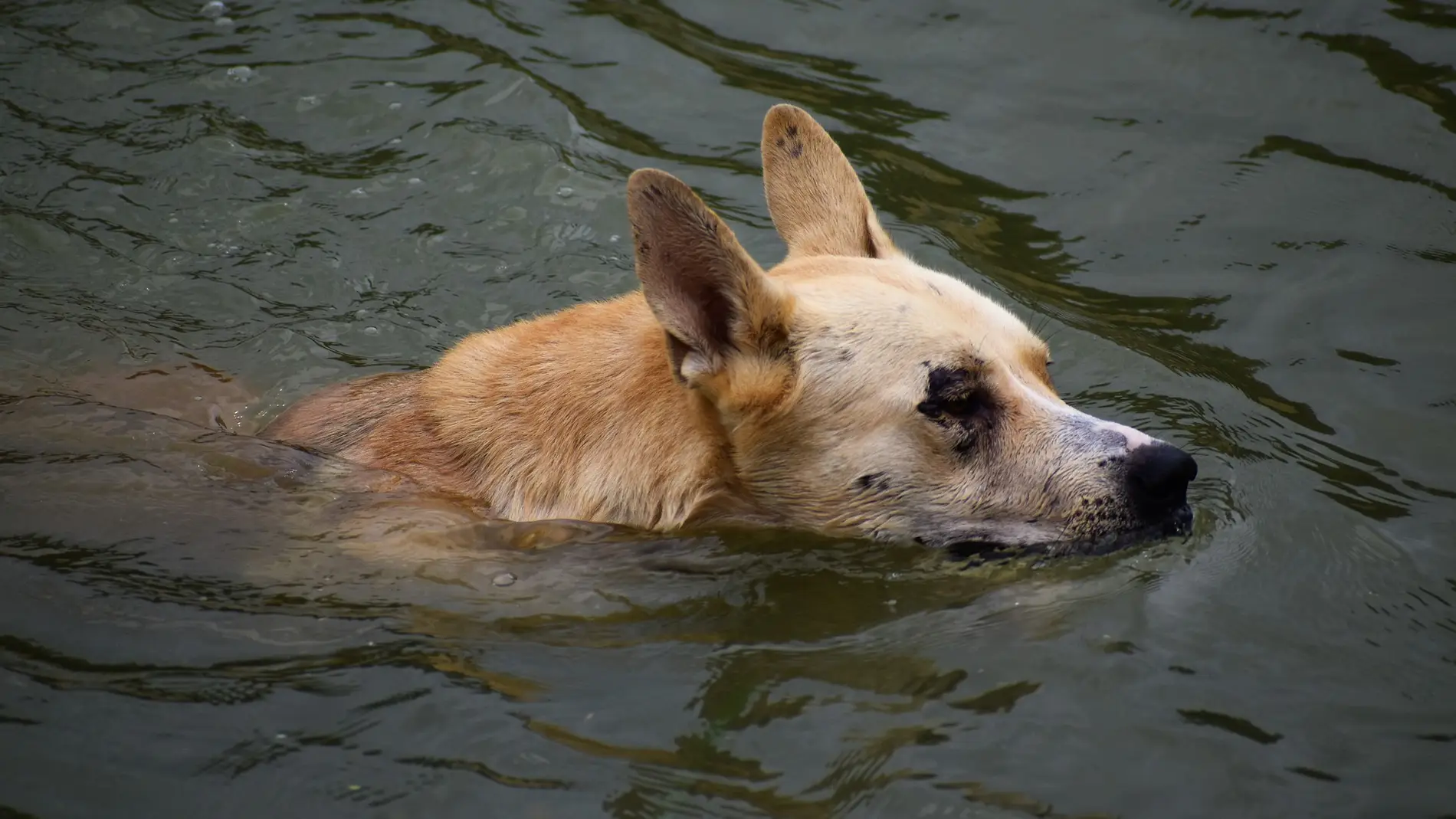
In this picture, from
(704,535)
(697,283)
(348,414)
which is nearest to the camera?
(697,283)

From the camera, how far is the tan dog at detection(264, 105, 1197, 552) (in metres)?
4.34

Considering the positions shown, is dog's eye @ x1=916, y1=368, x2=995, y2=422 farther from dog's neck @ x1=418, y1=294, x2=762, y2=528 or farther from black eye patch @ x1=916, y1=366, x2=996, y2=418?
dog's neck @ x1=418, y1=294, x2=762, y2=528

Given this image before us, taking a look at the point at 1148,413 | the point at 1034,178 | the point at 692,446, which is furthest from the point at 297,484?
the point at 1034,178

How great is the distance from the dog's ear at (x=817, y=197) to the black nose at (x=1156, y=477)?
1373 millimetres

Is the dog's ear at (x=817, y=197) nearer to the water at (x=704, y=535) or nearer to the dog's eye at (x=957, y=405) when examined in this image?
the dog's eye at (x=957, y=405)

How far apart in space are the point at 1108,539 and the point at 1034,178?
11.6ft

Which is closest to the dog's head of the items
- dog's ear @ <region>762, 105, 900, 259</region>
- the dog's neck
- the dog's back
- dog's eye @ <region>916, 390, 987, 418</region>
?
dog's eye @ <region>916, 390, 987, 418</region>

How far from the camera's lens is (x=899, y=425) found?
440 cm

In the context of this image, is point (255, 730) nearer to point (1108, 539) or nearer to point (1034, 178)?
point (1108, 539)

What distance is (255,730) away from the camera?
386 centimetres

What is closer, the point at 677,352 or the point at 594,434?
the point at 677,352

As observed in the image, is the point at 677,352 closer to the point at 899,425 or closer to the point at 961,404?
the point at 899,425

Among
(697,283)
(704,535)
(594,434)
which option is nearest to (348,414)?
(594,434)

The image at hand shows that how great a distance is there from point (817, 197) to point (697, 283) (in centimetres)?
110
